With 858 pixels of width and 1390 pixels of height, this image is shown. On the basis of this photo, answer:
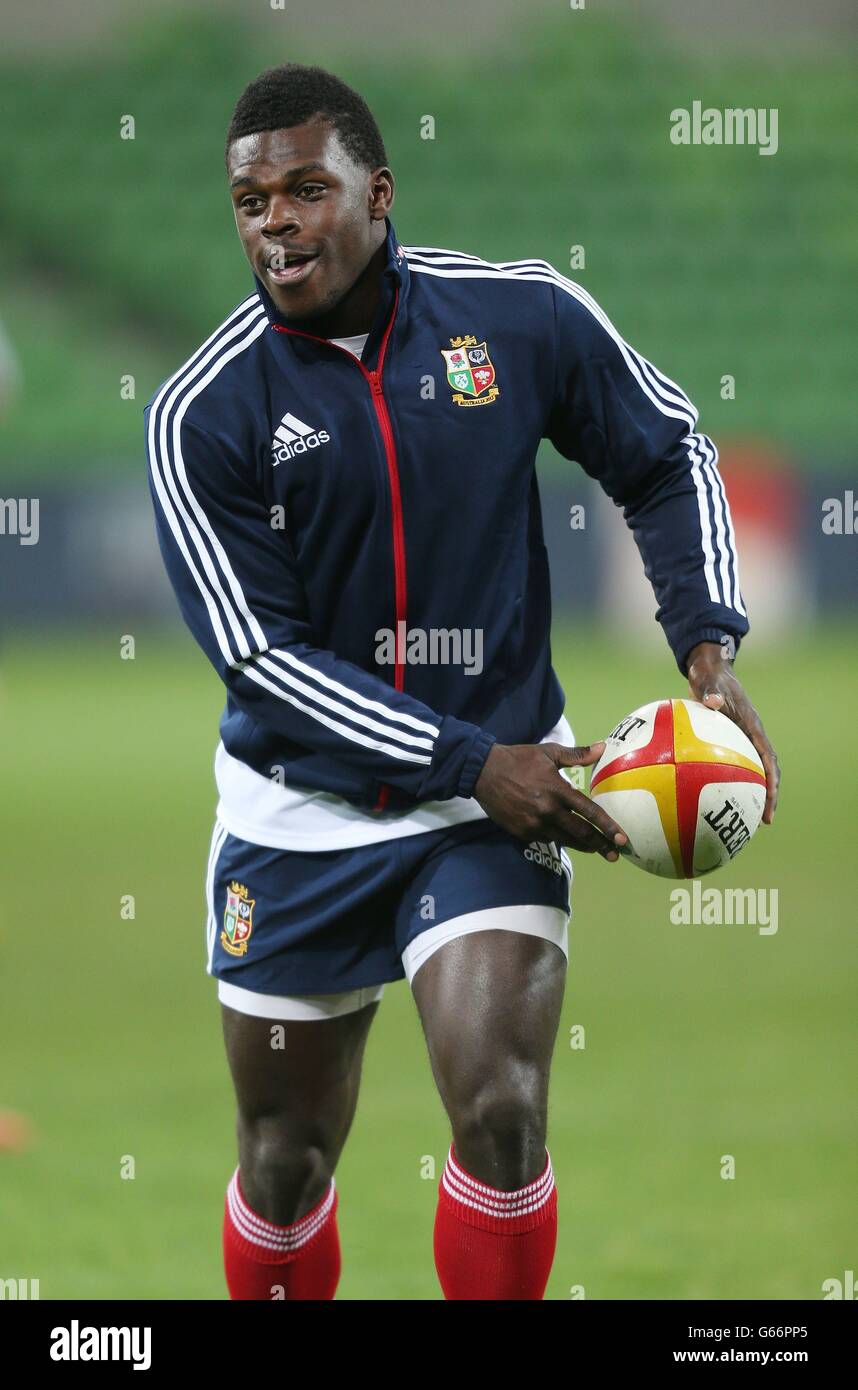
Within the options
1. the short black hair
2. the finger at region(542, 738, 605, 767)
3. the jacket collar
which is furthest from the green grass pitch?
the short black hair

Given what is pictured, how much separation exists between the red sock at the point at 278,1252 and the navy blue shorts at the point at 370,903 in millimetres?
453

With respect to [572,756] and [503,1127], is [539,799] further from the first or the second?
[503,1127]

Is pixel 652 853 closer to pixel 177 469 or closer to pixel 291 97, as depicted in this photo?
pixel 177 469

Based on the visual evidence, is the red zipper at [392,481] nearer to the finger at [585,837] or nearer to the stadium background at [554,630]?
the finger at [585,837]

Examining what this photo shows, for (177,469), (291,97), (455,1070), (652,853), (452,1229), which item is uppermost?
(291,97)

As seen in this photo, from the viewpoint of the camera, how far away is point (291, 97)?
9.45 ft

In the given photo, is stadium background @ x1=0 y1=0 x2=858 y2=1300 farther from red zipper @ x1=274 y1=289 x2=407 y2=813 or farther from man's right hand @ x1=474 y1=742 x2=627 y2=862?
red zipper @ x1=274 y1=289 x2=407 y2=813

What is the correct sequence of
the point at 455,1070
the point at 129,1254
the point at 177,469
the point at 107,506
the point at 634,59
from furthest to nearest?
the point at 634,59 < the point at 107,506 < the point at 129,1254 < the point at 177,469 < the point at 455,1070

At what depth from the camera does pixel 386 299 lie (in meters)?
3.03

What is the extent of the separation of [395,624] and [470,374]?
0.45 meters

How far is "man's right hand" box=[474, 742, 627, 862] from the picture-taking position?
277 centimetres

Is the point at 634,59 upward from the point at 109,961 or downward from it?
upward

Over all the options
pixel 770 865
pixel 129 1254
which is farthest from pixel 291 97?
pixel 770 865

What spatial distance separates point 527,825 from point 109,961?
4.14 m
